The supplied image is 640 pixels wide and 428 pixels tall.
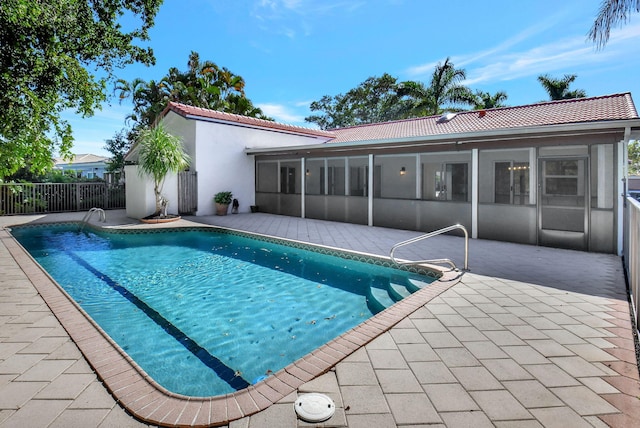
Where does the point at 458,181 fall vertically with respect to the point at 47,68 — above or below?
below

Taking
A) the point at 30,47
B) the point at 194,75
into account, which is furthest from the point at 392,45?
the point at 30,47

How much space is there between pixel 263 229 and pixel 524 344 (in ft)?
28.2

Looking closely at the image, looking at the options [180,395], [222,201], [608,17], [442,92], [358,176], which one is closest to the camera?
[180,395]

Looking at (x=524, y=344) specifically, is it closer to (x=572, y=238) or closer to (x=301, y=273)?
(x=301, y=273)

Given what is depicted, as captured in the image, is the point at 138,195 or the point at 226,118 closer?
the point at 138,195

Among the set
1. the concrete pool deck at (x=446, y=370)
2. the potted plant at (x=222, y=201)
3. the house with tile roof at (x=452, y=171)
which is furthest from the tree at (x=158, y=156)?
the concrete pool deck at (x=446, y=370)

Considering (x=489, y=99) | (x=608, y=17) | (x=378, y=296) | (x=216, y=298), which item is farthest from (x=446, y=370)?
(x=489, y=99)

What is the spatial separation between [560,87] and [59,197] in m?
29.6

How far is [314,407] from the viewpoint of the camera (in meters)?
2.29

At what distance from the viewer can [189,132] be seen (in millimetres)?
14383

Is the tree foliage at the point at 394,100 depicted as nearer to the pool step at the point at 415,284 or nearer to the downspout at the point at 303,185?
the downspout at the point at 303,185

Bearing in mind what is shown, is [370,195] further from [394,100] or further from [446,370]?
[394,100]

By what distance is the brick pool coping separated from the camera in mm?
2256

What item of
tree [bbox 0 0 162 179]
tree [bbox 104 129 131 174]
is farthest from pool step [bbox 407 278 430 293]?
tree [bbox 104 129 131 174]
